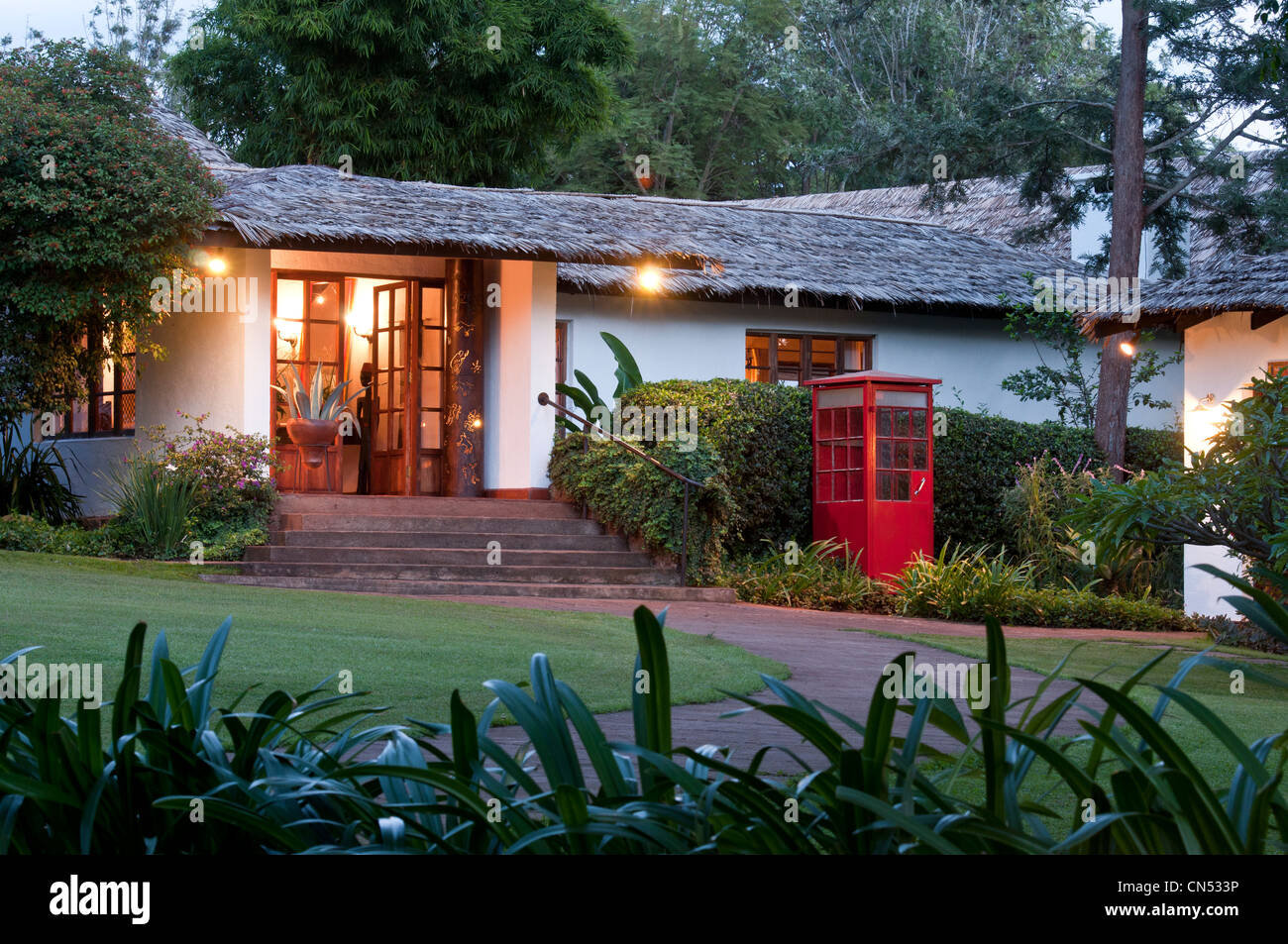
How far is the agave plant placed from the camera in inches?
626

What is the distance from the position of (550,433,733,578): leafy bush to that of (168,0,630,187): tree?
51.4ft

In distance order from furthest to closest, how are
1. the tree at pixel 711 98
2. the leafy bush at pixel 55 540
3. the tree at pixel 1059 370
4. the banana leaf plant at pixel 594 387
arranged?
the tree at pixel 711 98
the tree at pixel 1059 370
the banana leaf plant at pixel 594 387
the leafy bush at pixel 55 540

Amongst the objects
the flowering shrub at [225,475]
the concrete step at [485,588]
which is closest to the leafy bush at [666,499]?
the concrete step at [485,588]

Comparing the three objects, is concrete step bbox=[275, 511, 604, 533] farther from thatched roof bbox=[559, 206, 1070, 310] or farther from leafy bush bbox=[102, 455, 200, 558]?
thatched roof bbox=[559, 206, 1070, 310]

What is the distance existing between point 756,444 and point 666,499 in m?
1.96

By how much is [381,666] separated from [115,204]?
778 cm

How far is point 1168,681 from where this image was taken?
7.48 metres

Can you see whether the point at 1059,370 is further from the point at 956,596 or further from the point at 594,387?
the point at 956,596

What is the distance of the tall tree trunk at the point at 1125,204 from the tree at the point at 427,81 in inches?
532

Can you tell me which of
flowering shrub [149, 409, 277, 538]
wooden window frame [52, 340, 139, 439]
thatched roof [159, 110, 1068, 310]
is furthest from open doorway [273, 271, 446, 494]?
flowering shrub [149, 409, 277, 538]

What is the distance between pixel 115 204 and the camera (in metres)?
13.4

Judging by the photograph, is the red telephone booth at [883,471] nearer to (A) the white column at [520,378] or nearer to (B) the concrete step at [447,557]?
(B) the concrete step at [447,557]

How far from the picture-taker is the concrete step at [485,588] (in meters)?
12.5
